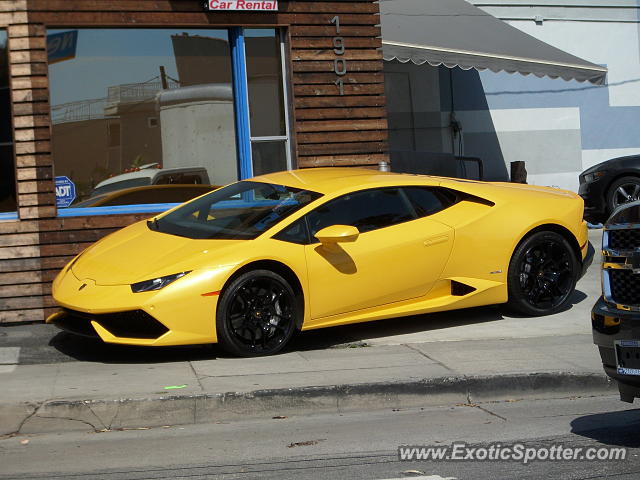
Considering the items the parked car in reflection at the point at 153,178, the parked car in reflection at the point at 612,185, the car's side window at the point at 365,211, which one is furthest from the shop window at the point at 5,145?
the parked car in reflection at the point at 612,185

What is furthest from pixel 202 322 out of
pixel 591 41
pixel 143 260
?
pixel 591 41

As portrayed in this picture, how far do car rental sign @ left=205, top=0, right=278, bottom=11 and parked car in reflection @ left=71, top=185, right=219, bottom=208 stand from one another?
1934mm

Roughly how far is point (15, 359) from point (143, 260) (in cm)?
138

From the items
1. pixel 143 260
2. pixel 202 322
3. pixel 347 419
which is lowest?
pixel 347 419

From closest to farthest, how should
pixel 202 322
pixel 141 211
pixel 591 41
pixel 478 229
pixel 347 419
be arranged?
pixel 347 419
pixel 202 322
pixel 478 229
pixel 141 211
pixel 591 41

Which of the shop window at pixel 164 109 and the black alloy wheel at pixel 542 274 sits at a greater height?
the shop window at pixel 164 109

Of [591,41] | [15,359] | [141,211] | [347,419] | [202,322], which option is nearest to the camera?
[347,419]

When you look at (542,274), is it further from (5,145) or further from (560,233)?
(5,145)

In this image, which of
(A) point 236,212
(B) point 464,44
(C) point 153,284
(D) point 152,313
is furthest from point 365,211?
(B) point 464,44

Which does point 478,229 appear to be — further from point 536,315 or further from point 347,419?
point 347,419

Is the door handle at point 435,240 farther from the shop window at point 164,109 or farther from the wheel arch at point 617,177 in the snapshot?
the wheel arch at point 617,177

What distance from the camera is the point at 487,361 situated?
24.8 feet

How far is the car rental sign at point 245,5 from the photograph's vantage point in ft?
34.0

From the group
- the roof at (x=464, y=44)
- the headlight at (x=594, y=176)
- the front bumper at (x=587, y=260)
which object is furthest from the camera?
the headlight at (x=594, y=176)
